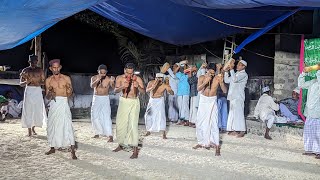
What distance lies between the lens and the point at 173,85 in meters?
10.5

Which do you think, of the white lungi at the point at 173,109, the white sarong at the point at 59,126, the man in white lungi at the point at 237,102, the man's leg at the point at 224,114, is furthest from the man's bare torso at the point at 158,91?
the white sarong at the point at 59,126

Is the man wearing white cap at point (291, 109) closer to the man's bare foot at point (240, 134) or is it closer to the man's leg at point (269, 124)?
the man's leg at point (269, 124)

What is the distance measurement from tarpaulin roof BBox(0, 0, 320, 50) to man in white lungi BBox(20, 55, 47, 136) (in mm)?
753

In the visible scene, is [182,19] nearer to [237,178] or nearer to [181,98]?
[181,98]

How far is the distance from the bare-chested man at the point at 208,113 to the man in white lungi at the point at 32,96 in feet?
12.3

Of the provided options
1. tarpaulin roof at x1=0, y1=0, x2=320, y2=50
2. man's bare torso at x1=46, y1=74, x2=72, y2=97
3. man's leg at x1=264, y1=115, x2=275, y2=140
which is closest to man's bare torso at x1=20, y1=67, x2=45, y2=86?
tarpaulin roof at x1=0, y1=0, x2=320, y2=50

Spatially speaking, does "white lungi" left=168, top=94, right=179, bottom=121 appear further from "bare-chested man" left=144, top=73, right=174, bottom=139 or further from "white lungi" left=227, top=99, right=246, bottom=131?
"white lungi" left=227, top=99, right=246, bottom=131

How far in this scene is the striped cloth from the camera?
6.42 m

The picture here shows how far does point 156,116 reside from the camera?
8.23 m

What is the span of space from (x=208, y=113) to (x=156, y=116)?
6.34 ft

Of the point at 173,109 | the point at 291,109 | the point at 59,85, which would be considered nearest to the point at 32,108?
the point at 59,85

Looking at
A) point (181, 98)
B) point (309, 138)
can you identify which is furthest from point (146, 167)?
point (181, 98)

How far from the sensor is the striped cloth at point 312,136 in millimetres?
6422

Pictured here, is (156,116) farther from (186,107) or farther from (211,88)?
(186,107)
